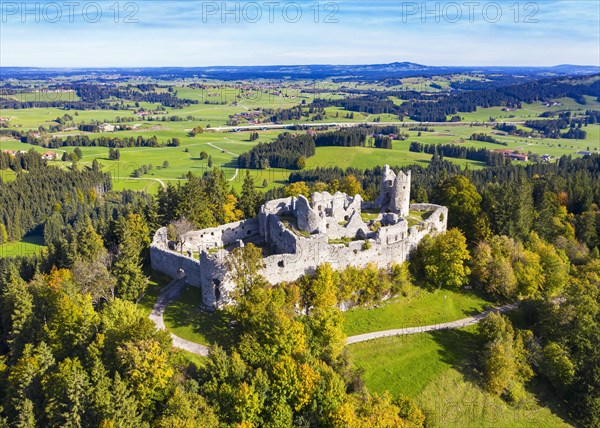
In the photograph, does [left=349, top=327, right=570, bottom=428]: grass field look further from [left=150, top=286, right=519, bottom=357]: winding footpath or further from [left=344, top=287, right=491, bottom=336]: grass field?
[left=344, top=287, right=491, bottom=336]: grass field

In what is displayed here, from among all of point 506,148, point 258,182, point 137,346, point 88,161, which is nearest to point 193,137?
point 88,161

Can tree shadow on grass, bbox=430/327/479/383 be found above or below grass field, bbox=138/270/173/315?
below

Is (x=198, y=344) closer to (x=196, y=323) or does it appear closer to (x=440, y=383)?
(x=196, y=323)

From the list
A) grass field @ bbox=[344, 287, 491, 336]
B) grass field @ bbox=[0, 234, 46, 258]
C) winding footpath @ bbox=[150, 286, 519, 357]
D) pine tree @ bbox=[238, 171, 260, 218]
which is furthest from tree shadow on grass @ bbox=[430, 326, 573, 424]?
grass field @ bbox=[0, 234, 46, 258]

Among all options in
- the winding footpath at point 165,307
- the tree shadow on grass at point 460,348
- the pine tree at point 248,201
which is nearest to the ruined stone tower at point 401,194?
the tree shadow on grass at point 460,348

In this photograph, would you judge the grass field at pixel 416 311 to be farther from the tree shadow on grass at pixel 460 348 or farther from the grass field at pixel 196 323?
the grass field at pixel 196 323

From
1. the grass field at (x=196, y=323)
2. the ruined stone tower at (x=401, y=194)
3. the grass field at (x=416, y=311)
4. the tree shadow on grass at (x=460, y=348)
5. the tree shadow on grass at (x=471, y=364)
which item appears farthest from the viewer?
the ruined stone tower at (x=401, y=194)

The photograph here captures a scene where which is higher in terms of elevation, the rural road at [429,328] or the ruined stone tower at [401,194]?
the ruined stone tower at [401,194]
